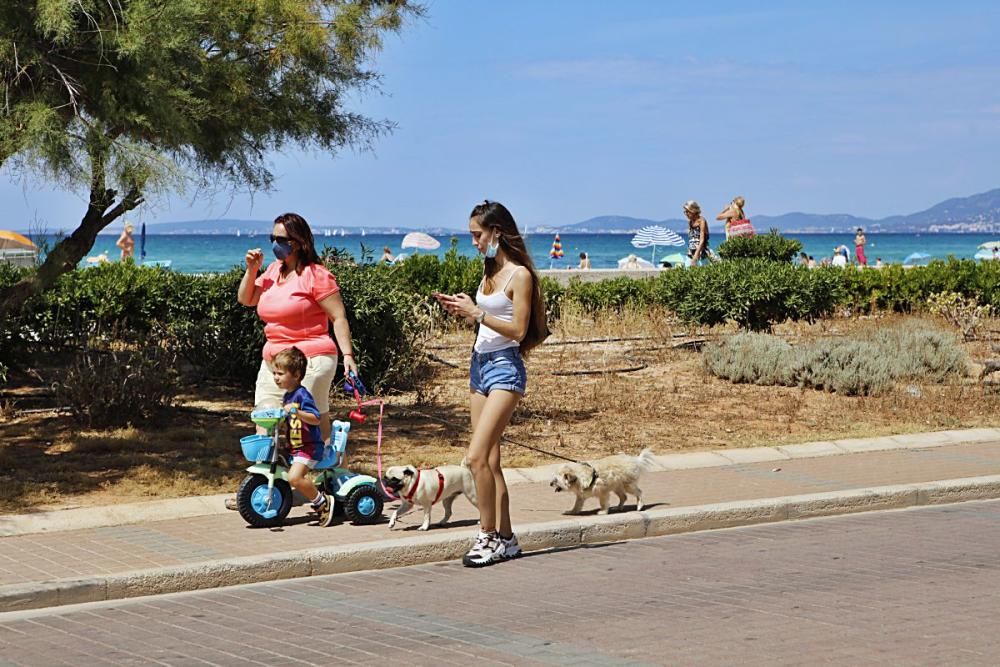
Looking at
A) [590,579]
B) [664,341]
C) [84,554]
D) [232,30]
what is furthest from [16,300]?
[664,341]

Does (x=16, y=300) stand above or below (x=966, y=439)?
above

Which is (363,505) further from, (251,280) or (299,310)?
(251,280)

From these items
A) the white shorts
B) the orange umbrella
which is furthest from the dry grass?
the orange umbrella

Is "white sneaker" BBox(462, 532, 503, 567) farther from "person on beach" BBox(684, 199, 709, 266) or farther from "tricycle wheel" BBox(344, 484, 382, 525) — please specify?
"person on beach" BBox(684, 199, 709, 266)

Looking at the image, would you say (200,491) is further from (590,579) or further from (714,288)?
(714,288)

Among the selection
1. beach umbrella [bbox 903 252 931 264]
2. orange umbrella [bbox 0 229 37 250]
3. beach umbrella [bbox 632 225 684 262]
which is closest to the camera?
orange umbrella [bbox 0 229 37 250]

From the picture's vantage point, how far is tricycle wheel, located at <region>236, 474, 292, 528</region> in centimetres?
861

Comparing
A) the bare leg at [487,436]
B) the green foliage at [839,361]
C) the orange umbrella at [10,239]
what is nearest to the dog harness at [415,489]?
the bare leg at [487,436]

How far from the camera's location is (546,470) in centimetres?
1081

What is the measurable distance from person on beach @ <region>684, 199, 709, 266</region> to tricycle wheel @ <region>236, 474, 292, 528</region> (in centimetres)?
1471

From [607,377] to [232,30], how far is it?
6.30 m

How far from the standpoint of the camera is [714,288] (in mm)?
19172

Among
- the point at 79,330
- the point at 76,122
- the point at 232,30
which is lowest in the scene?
the point at 79,330

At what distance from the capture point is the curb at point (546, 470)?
341 inches
